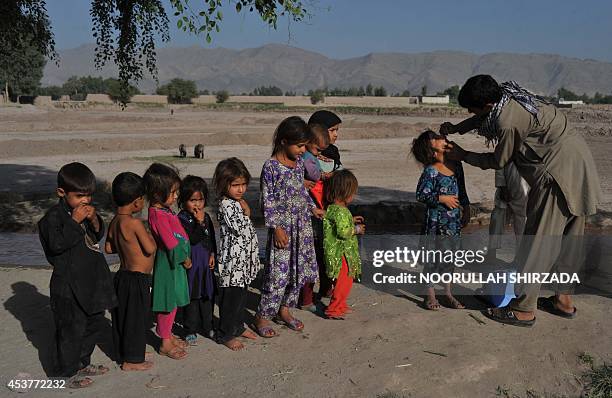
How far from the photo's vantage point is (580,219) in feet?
16.3

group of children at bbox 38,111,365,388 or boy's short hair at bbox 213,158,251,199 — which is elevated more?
boy's short hair at bbox 213,158,251,199

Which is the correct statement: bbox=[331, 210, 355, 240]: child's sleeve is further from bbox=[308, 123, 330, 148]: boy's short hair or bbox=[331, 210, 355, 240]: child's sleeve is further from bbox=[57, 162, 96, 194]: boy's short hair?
bbox=[57, 162, 96, 194]: boy's short hair

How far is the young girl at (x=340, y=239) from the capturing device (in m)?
5.09

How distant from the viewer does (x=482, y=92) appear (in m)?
4.76

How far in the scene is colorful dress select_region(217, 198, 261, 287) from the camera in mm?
4656

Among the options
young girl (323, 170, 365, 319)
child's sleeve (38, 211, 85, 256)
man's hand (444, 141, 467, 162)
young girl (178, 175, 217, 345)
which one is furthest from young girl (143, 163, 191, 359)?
man's hand (444, 141, 467, 162)

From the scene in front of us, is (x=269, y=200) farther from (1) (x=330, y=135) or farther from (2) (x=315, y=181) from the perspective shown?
(1) (x=330, y=135)

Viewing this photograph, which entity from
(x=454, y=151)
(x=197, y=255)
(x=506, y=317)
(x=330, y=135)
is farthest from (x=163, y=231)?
(x=506, y=317)

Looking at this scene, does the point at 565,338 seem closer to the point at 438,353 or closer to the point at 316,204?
the point at 438,353

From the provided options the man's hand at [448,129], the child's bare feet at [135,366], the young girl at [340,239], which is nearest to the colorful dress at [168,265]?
the child's bare feet at [135,366]

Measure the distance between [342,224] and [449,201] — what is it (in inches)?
35.7

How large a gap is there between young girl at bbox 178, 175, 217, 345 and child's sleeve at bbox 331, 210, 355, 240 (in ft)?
Answer: 3.27

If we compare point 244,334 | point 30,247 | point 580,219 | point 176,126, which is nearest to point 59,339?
point 244,334

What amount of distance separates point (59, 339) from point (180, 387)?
865mm
